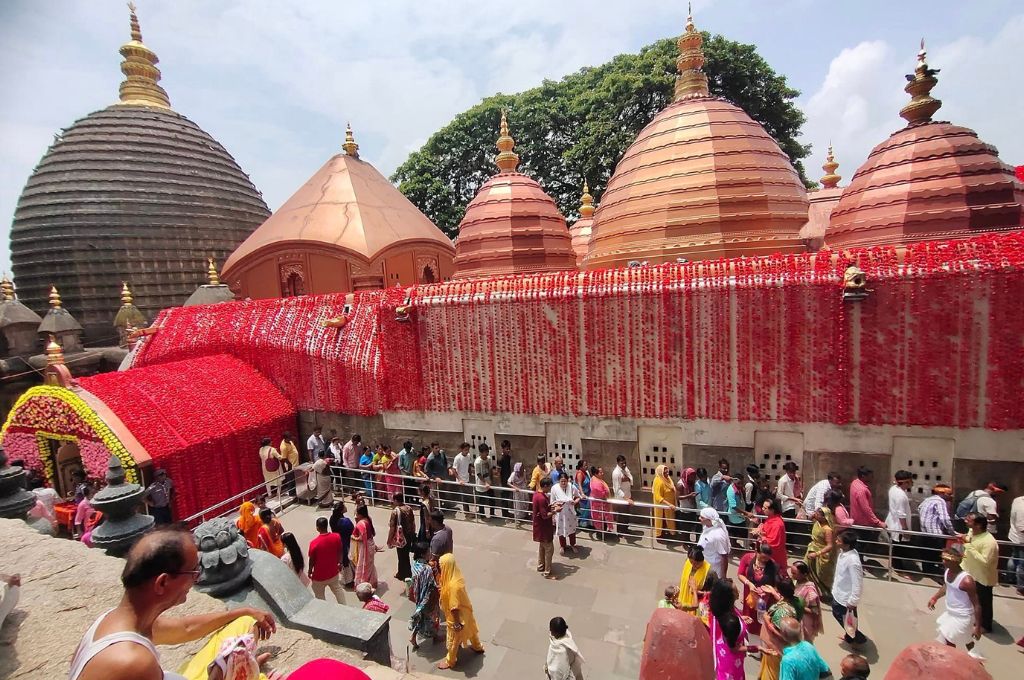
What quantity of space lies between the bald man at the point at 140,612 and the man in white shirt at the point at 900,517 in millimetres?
7020

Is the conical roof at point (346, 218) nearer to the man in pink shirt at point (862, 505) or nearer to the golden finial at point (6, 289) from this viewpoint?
the golden finial at point (6, 289)

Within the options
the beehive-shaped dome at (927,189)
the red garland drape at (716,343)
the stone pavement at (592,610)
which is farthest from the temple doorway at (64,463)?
the beehive-shaped dome at (927,189)

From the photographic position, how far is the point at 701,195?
9.99 metres

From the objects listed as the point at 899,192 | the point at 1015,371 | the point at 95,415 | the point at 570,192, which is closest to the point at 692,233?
the point at 899,192

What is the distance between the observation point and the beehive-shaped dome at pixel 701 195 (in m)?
9.79

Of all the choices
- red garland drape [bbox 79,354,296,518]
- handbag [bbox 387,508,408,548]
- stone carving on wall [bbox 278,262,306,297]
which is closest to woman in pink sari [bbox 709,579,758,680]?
handbag [bbox 387,508,408,548]

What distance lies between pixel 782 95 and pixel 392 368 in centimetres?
2297

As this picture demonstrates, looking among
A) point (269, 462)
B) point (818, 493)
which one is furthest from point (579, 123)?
point (818, 493)

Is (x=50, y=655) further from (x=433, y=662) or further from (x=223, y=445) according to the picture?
(x=223, y=445)

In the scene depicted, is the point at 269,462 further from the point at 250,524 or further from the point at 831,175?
the point at 831,175

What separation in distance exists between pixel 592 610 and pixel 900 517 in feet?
12.4

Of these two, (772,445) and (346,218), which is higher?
(346,218)

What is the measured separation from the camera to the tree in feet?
75.6

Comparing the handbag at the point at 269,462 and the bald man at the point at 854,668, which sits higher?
the bald man at the point at 854,668
